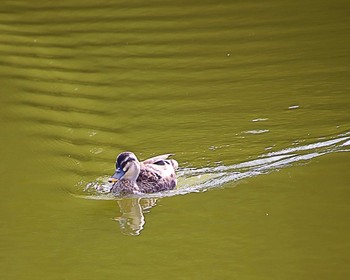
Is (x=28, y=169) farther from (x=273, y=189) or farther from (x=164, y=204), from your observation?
(x=273, y=189)

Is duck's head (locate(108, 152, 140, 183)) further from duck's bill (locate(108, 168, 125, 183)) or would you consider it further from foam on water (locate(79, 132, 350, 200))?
foam on water (locate(79, 132, 350, 200))

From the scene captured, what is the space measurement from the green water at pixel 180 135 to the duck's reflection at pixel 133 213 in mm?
16

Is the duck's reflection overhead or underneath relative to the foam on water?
overhead

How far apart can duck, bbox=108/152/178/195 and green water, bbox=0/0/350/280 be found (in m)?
0.09

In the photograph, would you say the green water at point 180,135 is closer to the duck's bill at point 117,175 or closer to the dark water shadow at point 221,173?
the dark water shadow at point 221,173

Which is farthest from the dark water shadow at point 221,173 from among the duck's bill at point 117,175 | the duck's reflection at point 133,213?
the duck's bill at point 117,175

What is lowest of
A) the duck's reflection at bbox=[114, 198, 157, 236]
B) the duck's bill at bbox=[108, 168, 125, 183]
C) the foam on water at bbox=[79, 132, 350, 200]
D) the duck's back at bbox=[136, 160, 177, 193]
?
the foam on water at bbox=[79, 132, 350, 200]

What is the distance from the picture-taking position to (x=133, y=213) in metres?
5.15

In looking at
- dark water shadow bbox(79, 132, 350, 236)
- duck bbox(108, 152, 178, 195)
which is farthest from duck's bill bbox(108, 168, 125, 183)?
dark water shadow bbox(79, 132, 350, 236)

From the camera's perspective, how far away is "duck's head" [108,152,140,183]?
529cm

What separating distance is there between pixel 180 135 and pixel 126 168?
82 cm

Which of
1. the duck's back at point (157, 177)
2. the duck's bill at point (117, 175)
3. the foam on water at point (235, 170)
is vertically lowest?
the foam on water at point (235, 170)

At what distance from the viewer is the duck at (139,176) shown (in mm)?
5328

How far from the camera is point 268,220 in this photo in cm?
471
